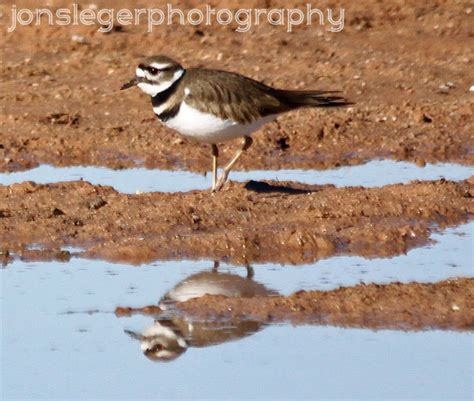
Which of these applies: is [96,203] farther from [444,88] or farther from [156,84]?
[444,88]

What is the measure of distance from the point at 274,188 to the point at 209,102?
866 mm

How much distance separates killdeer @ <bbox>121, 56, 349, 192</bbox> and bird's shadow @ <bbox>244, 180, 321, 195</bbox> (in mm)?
216

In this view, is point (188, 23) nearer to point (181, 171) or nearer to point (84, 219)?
point (181, 171)

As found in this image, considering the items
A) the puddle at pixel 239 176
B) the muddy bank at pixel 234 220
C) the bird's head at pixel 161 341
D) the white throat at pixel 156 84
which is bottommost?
the bird's head at pixel 161 341

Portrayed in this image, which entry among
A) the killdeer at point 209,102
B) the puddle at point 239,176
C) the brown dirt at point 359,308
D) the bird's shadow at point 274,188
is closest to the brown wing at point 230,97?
the killdeer at point 209,102

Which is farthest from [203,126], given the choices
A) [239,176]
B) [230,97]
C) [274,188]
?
[239,176]

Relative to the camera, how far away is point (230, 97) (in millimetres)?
10727

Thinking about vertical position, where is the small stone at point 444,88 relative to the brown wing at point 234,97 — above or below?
above

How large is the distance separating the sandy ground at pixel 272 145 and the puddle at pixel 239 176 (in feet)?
0.68

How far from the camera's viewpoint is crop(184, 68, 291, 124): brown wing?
34.9 ft

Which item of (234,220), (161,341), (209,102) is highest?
(209,102)

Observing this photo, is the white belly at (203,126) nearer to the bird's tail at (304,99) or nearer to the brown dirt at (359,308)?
the bird's tail at (304,99)

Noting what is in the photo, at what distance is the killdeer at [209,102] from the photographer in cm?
1062

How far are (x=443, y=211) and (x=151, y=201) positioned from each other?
2.10 metres
